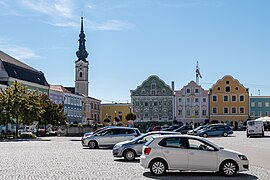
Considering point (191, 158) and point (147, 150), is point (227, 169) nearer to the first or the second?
point (191, 158)

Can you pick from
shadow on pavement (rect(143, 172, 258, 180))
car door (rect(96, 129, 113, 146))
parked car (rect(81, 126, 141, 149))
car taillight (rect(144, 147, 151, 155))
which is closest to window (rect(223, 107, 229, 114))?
parked car (rect(81, 126, 141, 149))

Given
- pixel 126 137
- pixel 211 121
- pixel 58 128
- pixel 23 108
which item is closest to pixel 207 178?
pixel 126 137

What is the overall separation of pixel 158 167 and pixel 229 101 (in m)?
85.5

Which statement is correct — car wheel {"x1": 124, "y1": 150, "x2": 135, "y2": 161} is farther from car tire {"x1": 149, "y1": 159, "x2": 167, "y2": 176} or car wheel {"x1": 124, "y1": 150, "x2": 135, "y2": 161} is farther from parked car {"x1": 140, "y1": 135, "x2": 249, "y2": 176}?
car tire {"x1": 149, "y1": 159, "x2": 167, "y2": 176}

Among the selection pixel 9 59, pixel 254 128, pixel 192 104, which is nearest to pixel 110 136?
pixel 254 128

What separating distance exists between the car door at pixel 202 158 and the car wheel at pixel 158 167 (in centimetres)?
91

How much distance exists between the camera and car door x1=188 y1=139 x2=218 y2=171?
16.6 meters

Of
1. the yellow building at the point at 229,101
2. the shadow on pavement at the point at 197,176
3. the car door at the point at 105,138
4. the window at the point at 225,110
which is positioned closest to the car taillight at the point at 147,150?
the shadow on pavement at the point at 197,176

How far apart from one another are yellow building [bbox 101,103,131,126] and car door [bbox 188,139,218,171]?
360ft

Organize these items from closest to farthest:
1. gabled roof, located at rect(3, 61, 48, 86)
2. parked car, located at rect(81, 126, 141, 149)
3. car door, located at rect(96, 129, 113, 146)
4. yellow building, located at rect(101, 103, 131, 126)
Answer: parked car, located at rect(81, 126, 141, 149) → car door, located at rect(96, 129, 113, 146) → gabled roof, located at rect(3, 61, 48, 86) → yellow building, located at rect(101, 103, 131, 126)

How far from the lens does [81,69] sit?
125 meters

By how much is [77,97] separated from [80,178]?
9926 cm

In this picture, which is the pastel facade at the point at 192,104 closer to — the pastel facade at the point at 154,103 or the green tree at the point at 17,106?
the pastel facade at the point at 154,103

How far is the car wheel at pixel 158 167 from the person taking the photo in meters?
16.7
